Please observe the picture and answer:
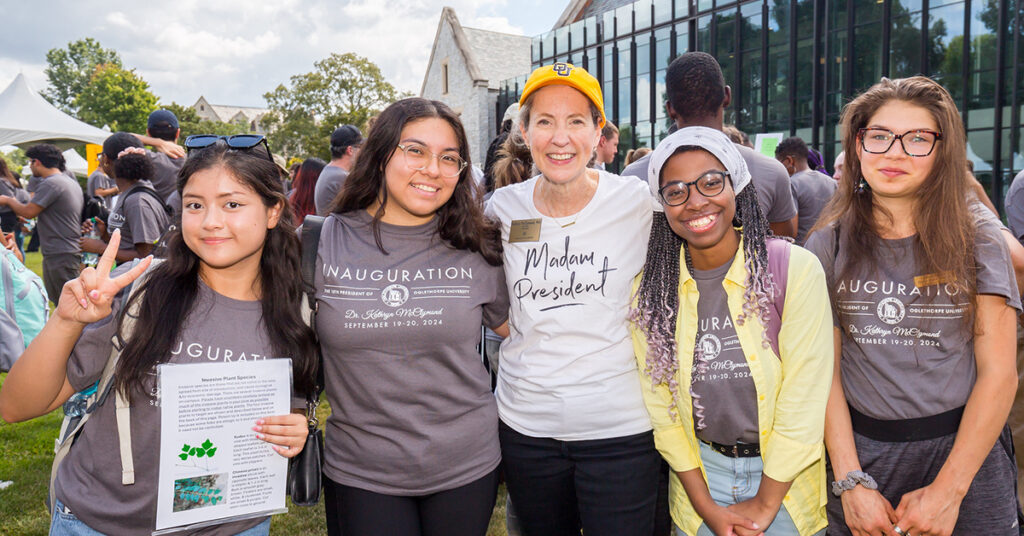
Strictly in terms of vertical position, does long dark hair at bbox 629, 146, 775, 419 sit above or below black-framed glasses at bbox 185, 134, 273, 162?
below

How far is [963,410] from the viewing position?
2234 mm

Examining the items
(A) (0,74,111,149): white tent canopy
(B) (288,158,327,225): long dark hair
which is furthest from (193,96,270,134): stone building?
(B) (288,158,327,225): long dark hair

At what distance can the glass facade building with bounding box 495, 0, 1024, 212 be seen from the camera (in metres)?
13.8

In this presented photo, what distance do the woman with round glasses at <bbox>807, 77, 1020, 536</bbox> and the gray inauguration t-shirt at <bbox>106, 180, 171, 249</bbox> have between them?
15.9ft

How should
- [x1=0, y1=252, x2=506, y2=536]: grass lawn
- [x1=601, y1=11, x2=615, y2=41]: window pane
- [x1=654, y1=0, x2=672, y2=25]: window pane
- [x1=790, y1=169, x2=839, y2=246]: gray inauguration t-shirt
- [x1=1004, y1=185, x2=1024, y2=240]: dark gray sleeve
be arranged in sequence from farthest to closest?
[x1=601, y1=11, x2=615, y2=41]: window pane, [x1=654, y1=0, x2=672, y2=25]: window pane, [x1=790, y1=169, x2=839, y2=246]: gray inauguration t-shirt, [x1=1004, y1=185, x2=1024, y2=240]: dark gray sleeve, [x1=0, y1=252, x2=506, y2=536]: grass lawn

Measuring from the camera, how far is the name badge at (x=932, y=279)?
218cm

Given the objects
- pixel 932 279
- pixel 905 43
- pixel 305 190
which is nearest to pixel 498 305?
pixel 932 279

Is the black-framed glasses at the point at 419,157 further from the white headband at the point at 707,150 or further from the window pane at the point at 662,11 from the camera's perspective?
the window pane at the point at 662,11

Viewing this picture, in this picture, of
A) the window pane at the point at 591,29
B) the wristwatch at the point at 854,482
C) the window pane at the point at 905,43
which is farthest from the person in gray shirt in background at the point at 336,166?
the window pane at the point at 591,29

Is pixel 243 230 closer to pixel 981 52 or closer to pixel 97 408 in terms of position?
pixel 97 408

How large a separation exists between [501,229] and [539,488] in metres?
1.05

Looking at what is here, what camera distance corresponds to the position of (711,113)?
3.74 metres

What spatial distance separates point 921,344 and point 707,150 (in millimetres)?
1013

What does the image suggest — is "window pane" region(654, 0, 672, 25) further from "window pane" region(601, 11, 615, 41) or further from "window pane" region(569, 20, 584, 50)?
"window pane" region(569, 20, 584, 50)
